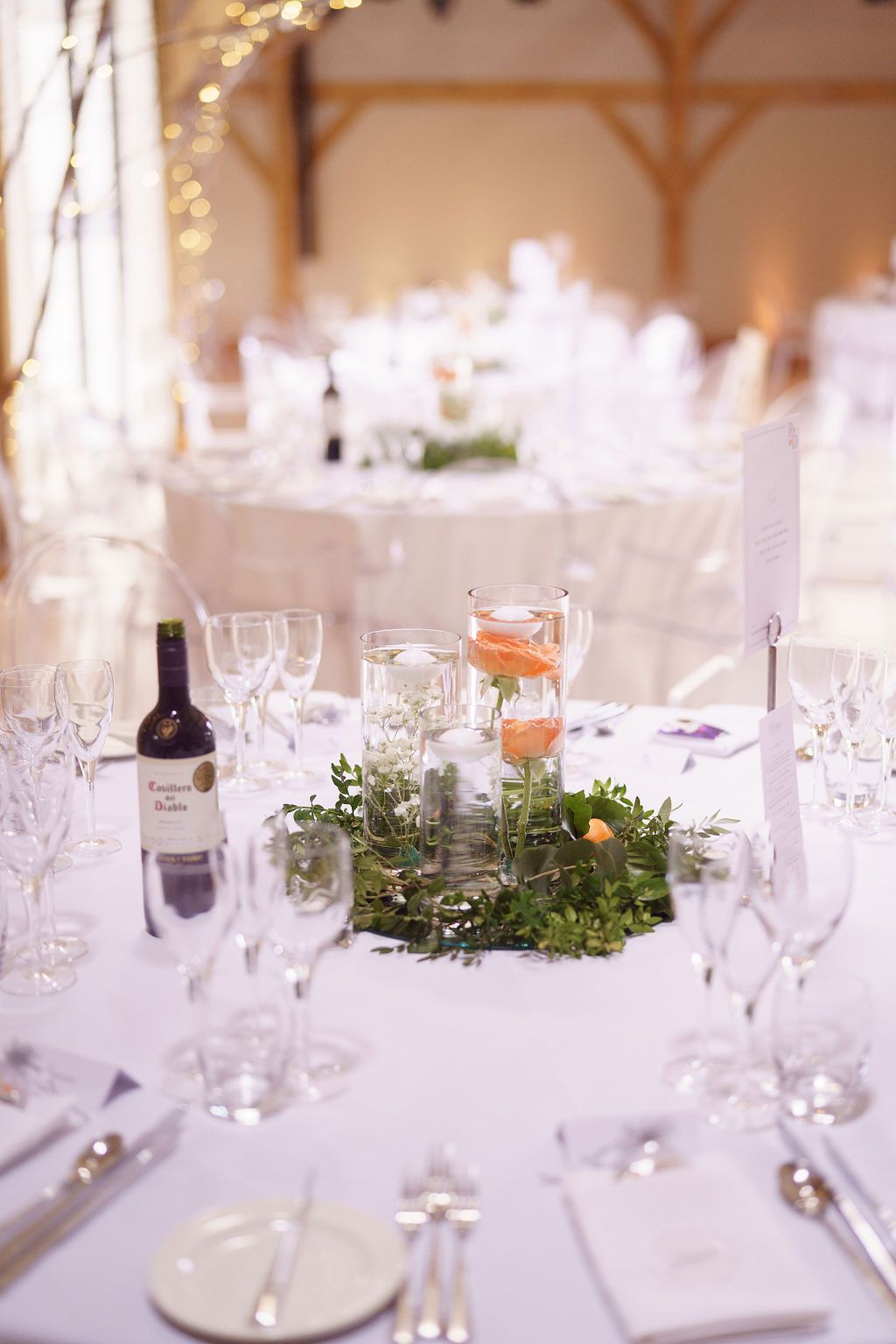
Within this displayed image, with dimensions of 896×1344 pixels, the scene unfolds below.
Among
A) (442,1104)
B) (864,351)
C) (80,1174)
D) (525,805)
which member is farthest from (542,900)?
(864,351)

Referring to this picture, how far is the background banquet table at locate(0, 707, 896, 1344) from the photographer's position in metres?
0.94

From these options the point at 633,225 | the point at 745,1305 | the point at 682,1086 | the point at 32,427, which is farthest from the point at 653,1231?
the point at 633,225

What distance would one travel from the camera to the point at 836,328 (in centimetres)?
1149

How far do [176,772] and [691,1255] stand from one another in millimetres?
660

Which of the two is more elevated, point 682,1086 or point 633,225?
point 633,225

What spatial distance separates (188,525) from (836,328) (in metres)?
8.39

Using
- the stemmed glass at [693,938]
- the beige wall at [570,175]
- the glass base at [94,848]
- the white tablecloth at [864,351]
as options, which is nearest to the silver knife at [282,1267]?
the stemmed glass at [693,938]

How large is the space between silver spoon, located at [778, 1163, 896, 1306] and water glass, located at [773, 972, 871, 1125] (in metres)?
0.08

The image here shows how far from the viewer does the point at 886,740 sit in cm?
186

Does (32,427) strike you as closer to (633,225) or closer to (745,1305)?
(745,1305)

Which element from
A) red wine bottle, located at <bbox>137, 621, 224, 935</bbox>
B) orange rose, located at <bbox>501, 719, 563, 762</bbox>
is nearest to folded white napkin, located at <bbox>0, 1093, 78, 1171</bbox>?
red wine bottle, located at <bbox>137, 621, 224, 935</bbox>

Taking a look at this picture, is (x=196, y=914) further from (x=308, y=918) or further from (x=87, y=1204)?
(x=87, y=1204)

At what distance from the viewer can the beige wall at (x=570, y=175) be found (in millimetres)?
13742

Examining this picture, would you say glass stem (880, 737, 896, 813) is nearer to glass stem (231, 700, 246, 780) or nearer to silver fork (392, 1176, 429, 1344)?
glass stem (231, 700, 246, 780)
